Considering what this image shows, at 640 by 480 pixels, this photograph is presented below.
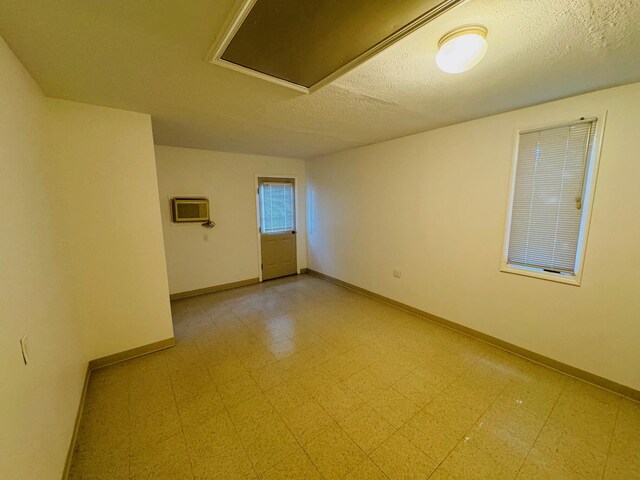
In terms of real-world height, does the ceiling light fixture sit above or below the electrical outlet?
above

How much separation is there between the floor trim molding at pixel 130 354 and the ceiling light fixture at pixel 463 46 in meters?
3.31

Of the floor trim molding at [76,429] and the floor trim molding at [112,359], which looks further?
the floor trim molding at [112,359]

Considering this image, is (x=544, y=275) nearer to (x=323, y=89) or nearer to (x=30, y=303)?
(x=323, y=89)

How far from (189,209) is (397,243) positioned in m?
3.16

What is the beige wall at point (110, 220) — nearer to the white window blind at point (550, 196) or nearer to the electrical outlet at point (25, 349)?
the electrical outlet at point (25, 349)

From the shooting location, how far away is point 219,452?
1.53 metres

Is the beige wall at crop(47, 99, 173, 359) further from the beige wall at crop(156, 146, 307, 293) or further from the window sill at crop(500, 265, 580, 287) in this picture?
the window sill at crop(500, 265, 580, 287)

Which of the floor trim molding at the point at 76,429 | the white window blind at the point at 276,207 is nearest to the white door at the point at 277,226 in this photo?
the white window blind at the point at 276,207

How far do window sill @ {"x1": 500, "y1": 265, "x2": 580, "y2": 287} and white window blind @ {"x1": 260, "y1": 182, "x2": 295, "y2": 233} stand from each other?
11.7ft

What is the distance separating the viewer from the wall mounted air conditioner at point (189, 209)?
372cm

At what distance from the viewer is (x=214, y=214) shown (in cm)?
411

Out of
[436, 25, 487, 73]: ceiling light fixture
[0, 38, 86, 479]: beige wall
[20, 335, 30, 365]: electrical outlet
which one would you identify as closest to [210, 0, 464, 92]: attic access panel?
[436, 25, 487, 73]: ceiling light fixture

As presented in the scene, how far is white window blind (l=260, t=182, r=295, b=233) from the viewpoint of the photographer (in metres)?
4.61

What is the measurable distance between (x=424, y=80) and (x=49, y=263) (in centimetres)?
280
